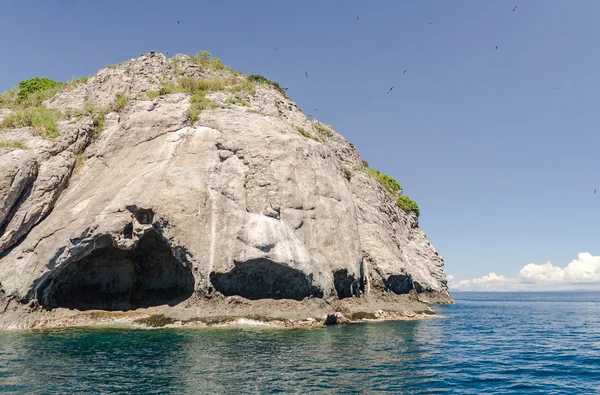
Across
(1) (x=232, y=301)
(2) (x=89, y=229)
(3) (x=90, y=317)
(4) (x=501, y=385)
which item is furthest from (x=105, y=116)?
(4) (x=501, y=385)

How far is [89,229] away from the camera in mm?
34688

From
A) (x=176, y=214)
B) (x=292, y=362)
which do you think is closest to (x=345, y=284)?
(x=176, y=214)

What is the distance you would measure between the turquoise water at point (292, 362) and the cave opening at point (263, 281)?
16.9 feet

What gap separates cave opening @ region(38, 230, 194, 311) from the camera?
38.3 meters

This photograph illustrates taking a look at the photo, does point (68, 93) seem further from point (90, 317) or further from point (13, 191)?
point (90, 317)

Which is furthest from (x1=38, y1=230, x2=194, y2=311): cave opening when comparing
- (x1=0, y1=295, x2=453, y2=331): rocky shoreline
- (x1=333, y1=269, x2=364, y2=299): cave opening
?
(x1=333, y1=269, x2=364, y2=299): cave opening

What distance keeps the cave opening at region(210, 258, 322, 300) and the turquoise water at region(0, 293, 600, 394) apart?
203 inches

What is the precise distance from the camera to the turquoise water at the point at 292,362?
56.3ft

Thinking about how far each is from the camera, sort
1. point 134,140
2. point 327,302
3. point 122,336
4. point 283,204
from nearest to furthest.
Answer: point 122,336 → point 327,302 → point 283,204 → point 134,140

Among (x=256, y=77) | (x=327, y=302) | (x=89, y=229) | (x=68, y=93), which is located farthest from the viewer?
(x=256, y=77)

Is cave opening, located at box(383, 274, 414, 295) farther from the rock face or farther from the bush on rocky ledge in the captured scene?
the bush on rocky ledge

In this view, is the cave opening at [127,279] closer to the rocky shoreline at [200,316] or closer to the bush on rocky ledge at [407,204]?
the rocky shoreline at [200,316]

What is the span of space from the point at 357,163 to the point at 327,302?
37.5 metres

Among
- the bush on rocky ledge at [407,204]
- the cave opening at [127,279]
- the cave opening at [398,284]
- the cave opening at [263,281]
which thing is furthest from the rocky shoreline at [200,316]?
the bush on rocky ledge at [407,204]
